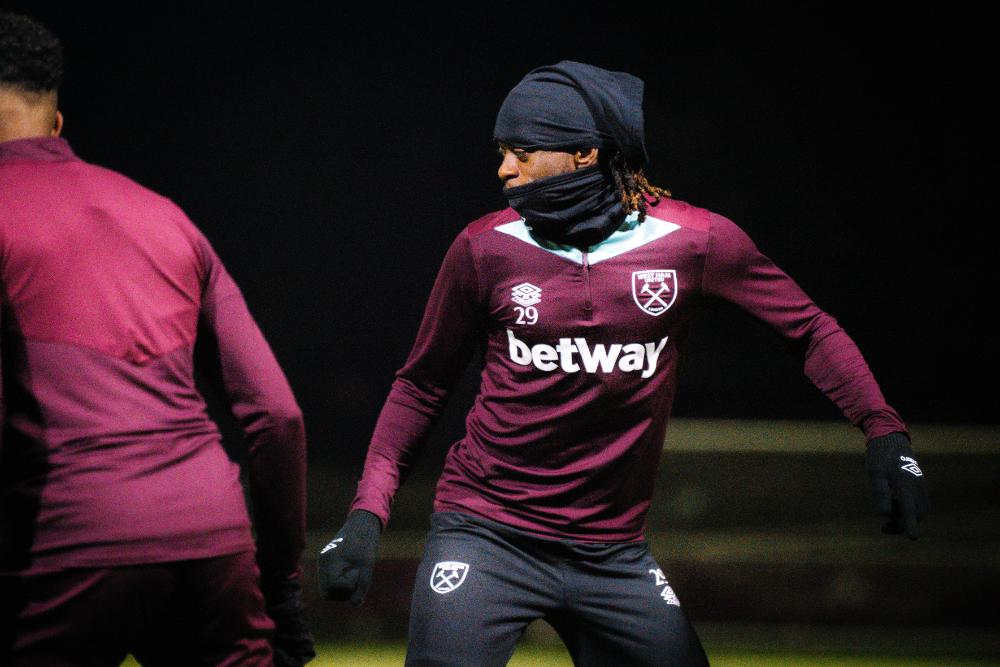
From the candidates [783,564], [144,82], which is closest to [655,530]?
[783,564]

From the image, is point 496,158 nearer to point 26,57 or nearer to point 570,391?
point 570,391

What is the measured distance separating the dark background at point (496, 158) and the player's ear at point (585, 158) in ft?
13.8

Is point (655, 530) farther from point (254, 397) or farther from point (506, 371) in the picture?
point (254, 397)

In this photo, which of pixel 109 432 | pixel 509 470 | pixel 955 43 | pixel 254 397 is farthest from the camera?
pixel 955 43

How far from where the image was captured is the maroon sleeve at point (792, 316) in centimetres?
296

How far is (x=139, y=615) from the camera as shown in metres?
2.21

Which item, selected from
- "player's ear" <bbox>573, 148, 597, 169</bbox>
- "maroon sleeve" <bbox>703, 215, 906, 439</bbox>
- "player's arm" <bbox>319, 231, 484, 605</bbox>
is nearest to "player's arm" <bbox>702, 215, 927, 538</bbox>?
"maroon sleeve" <bbox>703, 215, 906, 439</bbox>

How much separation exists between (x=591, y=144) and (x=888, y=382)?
18.3ft

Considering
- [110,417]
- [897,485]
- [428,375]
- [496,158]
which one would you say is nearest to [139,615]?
[110,417]

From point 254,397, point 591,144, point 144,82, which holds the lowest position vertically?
point 144,82

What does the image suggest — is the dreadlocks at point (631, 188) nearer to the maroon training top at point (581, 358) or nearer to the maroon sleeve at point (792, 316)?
the maroon training top at point (581, 358)

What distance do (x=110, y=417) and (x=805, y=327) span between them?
62.6 inches

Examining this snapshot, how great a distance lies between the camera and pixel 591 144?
301 centimetres

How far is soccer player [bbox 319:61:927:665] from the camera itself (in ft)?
9.31
